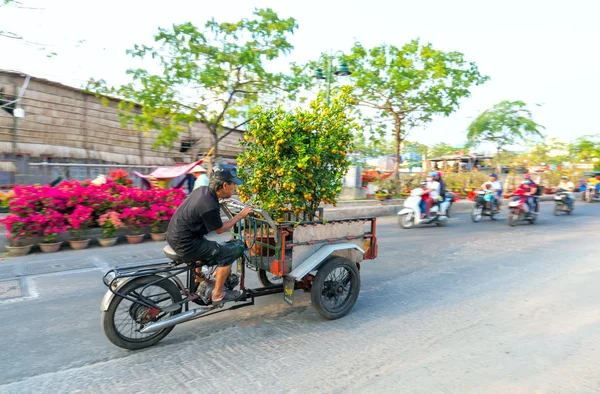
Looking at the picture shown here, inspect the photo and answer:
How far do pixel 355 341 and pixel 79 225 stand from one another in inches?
247

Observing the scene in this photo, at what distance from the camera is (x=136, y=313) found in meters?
3.53

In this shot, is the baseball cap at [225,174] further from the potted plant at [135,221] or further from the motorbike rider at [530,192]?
→ the motorbike rider at [530,192]

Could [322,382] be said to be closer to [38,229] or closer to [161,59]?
[38,229]

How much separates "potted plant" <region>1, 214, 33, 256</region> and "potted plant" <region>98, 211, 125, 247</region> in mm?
1226

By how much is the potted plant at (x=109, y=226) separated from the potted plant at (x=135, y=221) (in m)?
0.18

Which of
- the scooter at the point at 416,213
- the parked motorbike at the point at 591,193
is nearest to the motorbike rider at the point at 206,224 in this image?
the scooter at the point at 416,213

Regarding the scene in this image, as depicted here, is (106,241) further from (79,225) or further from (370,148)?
(370,148)

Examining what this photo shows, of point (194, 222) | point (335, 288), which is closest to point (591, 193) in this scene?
point (335, 288)

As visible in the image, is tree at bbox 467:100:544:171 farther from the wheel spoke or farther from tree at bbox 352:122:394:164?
the wheel spoke

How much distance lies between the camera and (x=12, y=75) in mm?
11672

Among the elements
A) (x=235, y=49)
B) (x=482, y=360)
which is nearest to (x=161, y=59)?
(x=235, y=49)

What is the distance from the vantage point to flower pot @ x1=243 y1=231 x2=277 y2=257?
4.40 meters

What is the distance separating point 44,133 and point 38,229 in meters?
6.72

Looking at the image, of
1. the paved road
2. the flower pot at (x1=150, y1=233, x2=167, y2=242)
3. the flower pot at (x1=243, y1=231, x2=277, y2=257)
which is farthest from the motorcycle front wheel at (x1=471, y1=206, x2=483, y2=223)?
the flower pot at (x1=243, y1=231, x2=277, y2=257)
